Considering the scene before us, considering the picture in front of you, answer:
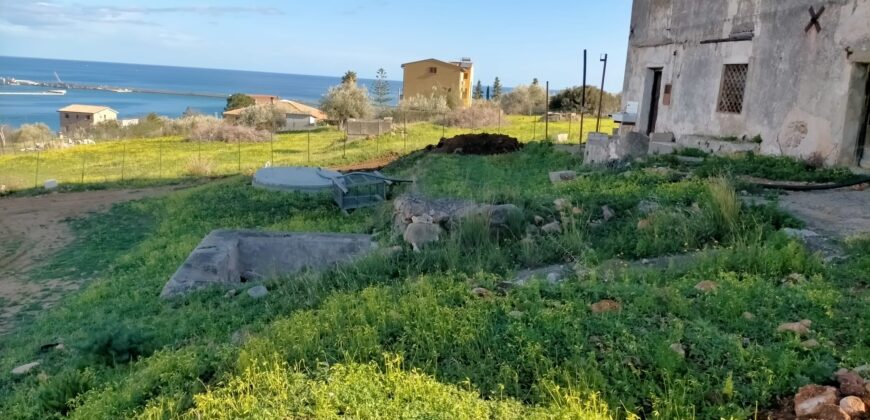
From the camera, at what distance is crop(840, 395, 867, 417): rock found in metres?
2.99

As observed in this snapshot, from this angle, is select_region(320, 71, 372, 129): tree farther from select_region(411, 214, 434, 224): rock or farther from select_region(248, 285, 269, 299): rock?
select_region(248, 285, 269, 299): rock

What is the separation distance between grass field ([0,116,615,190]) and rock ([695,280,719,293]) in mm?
17888

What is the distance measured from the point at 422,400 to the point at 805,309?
2807mm

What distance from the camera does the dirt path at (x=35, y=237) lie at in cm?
843

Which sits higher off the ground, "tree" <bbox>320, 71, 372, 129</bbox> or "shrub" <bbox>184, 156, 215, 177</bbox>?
"tree" <bbox>320, 71, 372, 129</bbox>

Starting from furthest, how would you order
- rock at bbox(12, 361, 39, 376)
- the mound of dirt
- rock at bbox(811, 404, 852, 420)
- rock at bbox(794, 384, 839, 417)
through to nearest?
1. the mound of dirt
2. rock at bbox(12, 361, 39, 376)
3. rock at bbox(794, 384, 839, 417)
4. rock at bbox(811, 404, 852, 420)

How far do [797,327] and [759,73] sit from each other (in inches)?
378

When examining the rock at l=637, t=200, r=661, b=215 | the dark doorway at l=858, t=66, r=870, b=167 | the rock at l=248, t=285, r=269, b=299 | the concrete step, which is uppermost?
the dark doorway at l=858, t=66, r=870, b=167

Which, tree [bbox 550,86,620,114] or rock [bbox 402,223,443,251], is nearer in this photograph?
rock [bbox 402,223,443,251]

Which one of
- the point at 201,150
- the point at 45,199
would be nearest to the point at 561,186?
the point at 45,199

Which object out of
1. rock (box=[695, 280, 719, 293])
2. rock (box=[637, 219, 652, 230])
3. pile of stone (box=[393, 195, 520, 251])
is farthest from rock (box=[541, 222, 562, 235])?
rock (box=[695, 280, 719, 293])

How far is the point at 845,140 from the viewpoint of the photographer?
10.3m

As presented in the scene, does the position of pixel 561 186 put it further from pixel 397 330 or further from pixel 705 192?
pixel 397 330

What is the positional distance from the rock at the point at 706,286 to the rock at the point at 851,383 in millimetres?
1479
